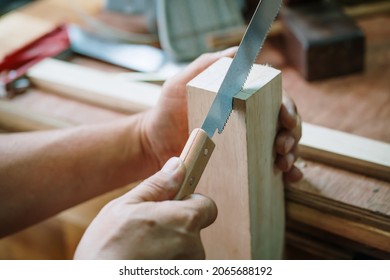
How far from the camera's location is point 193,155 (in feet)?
1.84

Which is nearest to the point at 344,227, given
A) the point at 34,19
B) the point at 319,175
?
the point at 319,175

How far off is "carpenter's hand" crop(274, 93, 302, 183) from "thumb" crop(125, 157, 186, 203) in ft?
0.55

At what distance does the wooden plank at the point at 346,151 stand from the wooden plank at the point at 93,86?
0.26 meters

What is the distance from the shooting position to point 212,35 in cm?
106

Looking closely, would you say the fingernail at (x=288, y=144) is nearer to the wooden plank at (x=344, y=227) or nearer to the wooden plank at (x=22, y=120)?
the wooden plank at (x=344, y=227)

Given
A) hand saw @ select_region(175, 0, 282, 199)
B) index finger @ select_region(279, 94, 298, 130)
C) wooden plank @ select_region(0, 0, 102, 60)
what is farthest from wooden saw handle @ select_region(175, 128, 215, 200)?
wooden plank @ select_region(0, 0, 102, 60)

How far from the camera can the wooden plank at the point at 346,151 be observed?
0.71m

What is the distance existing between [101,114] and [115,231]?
427mm

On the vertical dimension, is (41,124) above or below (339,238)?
above

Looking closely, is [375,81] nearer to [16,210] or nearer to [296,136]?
[296,136]

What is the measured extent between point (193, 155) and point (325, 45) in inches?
18.8

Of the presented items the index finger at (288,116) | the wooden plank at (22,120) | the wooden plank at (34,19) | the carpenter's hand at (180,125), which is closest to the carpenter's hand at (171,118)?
the carpenter's hand at (180,125)

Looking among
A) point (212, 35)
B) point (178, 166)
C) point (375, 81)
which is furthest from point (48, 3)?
point (178, 166)

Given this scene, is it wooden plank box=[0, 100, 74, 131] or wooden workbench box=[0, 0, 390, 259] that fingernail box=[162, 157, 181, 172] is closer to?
wooden workbench box=[0, 0, 390, 259]
